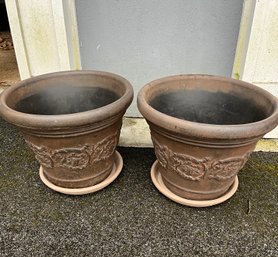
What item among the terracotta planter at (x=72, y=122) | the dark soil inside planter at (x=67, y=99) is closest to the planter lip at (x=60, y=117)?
the terracotta planter at (x=72, y=122)

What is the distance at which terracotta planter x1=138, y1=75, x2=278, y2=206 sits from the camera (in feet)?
3.78

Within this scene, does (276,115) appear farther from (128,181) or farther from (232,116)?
(128,181)

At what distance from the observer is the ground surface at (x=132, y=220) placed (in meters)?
1.25

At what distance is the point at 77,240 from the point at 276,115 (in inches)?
39.6

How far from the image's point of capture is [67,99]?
5.50 ft

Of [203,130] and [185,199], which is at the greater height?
[203,130]

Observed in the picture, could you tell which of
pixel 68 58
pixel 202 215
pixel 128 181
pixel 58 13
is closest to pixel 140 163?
pixel 128 181

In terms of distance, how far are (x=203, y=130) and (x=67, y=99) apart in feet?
2.90

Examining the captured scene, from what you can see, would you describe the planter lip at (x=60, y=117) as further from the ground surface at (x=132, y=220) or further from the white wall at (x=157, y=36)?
the white wall at (x=157, y=36)

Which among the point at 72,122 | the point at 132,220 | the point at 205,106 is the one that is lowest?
the point at 132,220

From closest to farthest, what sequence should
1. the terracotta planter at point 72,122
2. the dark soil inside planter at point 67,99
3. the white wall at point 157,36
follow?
1. the terracotta planter at point 72,122
2. the dark soil inside planter at point 67,99
3. the white wall at point 157,36

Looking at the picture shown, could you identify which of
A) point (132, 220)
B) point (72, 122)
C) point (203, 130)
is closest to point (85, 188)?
point (132, 220)

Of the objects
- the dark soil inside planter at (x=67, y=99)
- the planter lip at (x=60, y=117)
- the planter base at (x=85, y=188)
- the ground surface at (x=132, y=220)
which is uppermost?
the planter lip at (x=60, y=117)

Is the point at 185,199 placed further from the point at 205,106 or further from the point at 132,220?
the point at 205,106
